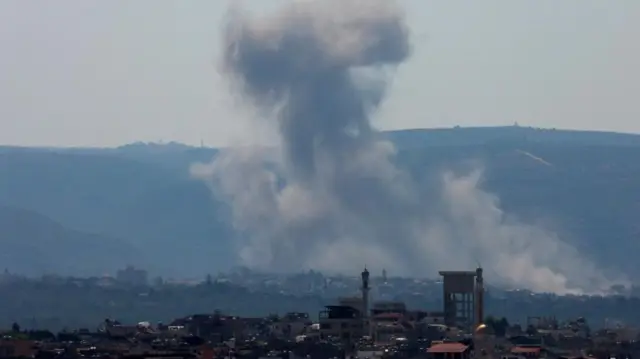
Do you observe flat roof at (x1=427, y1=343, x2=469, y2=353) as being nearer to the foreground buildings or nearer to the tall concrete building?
the foreground buildings

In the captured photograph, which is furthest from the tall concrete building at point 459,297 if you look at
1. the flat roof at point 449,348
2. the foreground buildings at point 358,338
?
the flat roof at point 449,348

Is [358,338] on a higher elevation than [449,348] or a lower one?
higher

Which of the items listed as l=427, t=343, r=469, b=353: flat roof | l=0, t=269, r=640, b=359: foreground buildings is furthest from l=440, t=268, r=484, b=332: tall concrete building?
l=427, t=343, r=469, b=353: flat roof

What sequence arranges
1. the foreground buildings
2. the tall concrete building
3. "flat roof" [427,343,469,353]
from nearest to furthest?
"flat roof" [427,343,469,353], the foreground buildings, the tall concrete building

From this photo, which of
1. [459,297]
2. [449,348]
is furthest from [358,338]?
[449,348]

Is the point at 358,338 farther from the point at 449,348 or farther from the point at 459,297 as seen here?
the point at 449,348

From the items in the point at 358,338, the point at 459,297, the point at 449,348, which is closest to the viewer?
the point at 449,348

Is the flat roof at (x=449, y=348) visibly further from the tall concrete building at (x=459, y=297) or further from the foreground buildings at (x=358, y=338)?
the tall concrete building at (x=459, y=297)

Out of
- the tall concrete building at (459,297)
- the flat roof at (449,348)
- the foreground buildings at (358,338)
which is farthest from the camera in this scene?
the tall concrete building at (459,297)

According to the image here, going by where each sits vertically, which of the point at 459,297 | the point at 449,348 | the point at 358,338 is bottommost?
the point at 449,348

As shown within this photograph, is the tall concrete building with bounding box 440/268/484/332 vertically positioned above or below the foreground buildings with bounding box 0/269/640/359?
above

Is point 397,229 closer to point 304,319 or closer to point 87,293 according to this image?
point 87,293

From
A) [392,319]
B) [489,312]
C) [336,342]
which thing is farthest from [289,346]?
[489,312]
